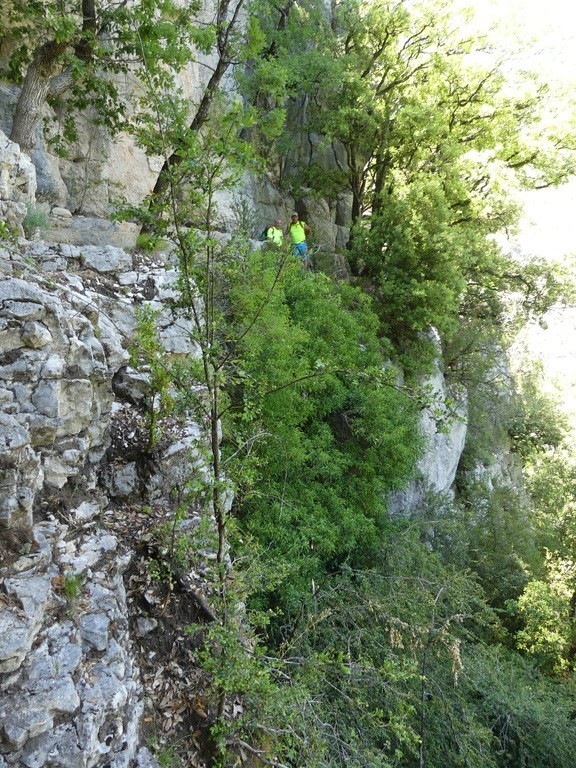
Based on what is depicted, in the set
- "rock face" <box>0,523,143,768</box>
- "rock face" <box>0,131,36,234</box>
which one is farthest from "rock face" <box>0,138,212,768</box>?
"rock face" <box>0,131,36,234</box>

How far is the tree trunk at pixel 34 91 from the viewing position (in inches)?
301

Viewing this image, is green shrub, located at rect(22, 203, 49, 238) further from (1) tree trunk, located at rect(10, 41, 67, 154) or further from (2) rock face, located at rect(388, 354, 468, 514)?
(2) rock face, located at rect(388, 354, 468, 514)

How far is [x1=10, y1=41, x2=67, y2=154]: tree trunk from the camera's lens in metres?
7.64

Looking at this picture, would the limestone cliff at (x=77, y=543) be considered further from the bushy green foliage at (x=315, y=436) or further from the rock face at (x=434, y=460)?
the rock face at (x=434, y=460)

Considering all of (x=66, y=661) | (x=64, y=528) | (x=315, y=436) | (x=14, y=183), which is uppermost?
(x=14, y=183)

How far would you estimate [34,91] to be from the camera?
7746mm

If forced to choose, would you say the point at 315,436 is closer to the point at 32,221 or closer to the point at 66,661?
the point at 32,221

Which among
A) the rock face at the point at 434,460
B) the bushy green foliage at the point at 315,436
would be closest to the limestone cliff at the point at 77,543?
the bushy green foliage at the point at 315,436

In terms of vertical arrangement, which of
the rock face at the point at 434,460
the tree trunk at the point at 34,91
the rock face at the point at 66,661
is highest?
the tree trunk at the point at 34,91

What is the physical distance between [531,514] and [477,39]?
36.7 ft

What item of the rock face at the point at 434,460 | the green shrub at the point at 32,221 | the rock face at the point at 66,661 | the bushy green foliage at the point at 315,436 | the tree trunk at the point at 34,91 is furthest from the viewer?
the rock face at the point at 434,460

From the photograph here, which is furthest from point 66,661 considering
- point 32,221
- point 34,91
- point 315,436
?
point 34,91

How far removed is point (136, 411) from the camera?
5.38 metres

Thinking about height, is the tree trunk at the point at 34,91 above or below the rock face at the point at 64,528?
above
